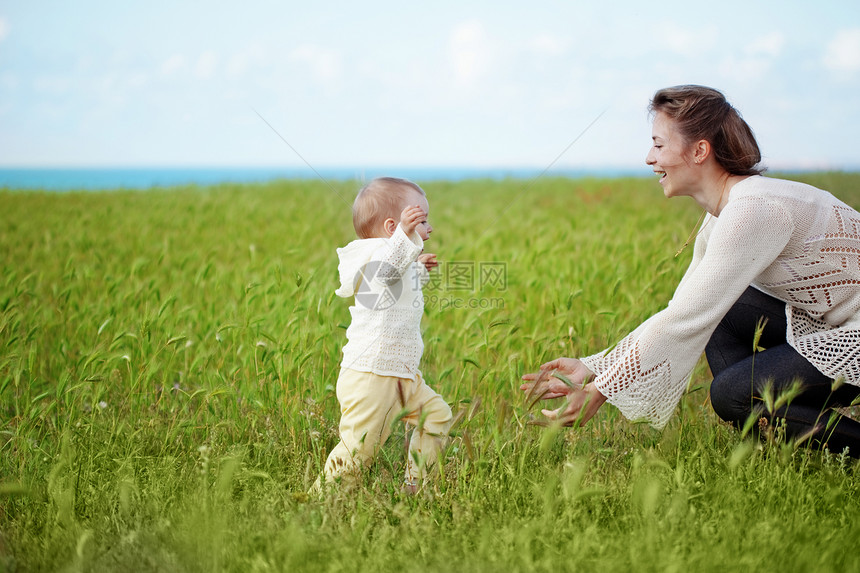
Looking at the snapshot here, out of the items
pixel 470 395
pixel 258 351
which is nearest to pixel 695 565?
pixel 470 395

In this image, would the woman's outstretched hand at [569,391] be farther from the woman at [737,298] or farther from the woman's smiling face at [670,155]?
the woman's smiling face at [670,155]

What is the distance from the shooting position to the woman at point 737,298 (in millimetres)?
2127

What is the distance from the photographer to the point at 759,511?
6.24 feet

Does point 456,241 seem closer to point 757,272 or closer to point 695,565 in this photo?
point 757,272

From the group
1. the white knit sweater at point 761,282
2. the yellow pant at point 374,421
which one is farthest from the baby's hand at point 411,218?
the white knit sweater at point 761,282

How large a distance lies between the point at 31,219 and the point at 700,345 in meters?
7.12

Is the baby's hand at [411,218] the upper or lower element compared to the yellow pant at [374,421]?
upper

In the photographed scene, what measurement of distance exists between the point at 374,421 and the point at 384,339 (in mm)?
246

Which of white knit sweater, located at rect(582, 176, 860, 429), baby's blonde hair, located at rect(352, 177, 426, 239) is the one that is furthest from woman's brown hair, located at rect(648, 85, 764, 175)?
baby's blonde hair, located at rect(352, 177, 426, 239)

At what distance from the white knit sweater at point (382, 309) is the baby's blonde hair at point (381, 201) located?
7cm

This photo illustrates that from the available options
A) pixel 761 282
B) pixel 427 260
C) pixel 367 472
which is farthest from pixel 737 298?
pixel 367 472

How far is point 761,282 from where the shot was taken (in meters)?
2.31

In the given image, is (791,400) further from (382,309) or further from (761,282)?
(382,309)

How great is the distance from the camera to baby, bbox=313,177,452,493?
7.05ft
